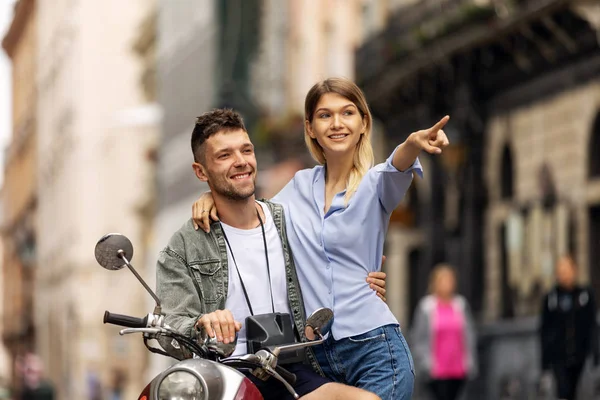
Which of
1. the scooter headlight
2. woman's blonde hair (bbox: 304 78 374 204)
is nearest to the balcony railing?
woman's blonde hair (bbox: 304 78 374 204)

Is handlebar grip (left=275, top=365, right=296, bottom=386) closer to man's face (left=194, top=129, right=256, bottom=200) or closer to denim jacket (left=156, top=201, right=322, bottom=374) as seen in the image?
denim jacket (left=156, top=201, right=322, bottom=374)

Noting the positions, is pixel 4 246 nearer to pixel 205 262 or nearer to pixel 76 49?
pixel 76 49

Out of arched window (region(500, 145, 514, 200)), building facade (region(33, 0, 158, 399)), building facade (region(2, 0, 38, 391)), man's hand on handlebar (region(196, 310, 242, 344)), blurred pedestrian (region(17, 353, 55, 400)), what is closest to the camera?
man's hand on handlebar (region(196, 310, 242, 344))

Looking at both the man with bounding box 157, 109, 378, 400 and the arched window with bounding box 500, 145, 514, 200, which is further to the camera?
the arched window with bounding box 500, 145, 514, 200

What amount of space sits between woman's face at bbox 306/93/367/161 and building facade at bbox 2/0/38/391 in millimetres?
88952

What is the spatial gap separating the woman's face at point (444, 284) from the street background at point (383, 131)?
3005mm

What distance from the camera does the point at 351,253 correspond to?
5598 mm

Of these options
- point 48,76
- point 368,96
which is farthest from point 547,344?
point 48,76

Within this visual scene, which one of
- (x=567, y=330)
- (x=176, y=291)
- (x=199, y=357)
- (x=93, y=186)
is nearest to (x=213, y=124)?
(x=176, y=291)

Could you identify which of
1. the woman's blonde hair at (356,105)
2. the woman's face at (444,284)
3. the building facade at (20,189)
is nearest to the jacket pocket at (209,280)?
the woman's blonde hair at (356,105)

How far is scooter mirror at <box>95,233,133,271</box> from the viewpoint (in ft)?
17.7

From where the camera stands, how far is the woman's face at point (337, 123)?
227 inches

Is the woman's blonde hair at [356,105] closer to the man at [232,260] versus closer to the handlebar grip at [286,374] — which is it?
the man at [232,260]

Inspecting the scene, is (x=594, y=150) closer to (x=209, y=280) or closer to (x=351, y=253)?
(x=351, y=253)
